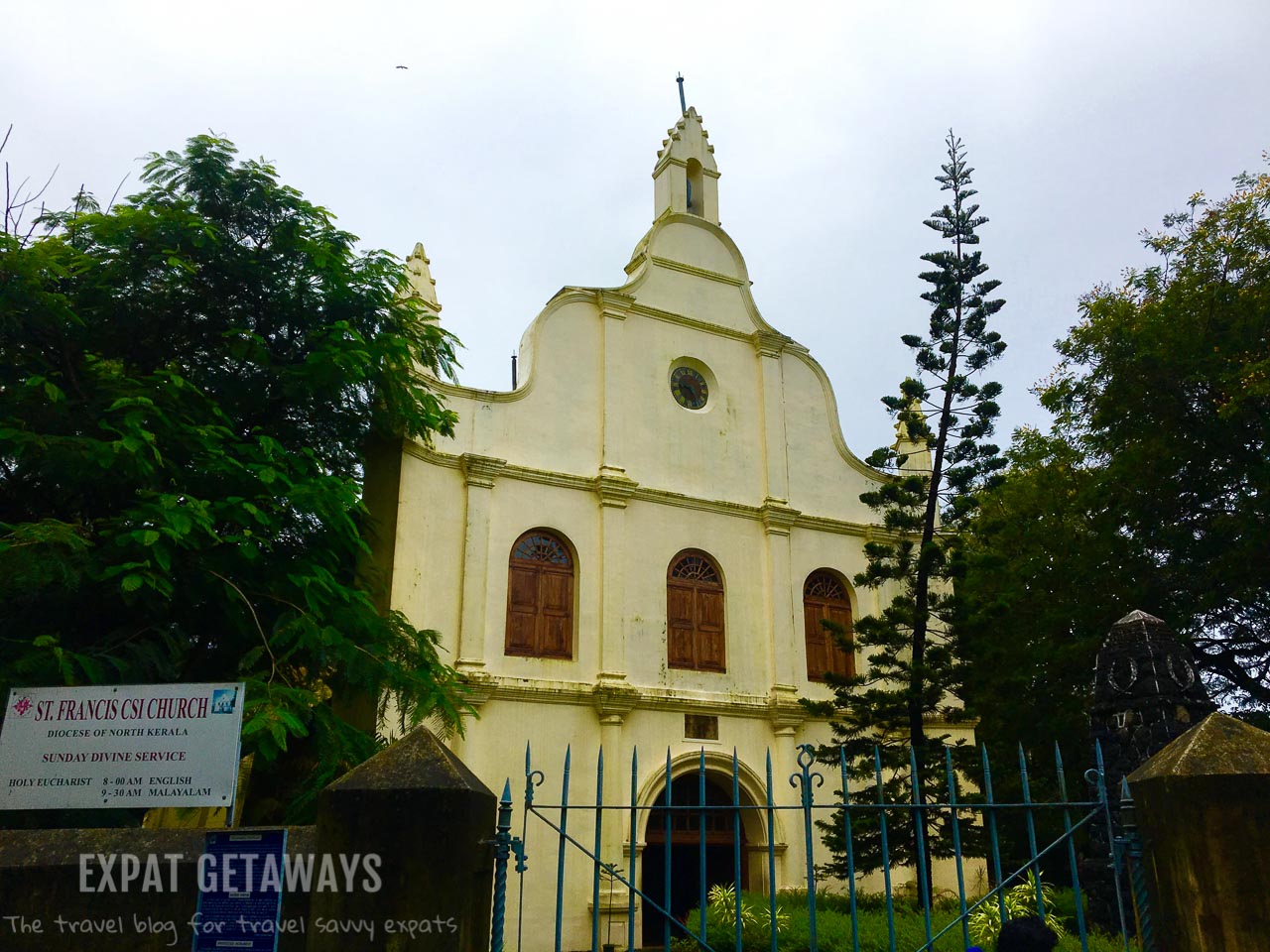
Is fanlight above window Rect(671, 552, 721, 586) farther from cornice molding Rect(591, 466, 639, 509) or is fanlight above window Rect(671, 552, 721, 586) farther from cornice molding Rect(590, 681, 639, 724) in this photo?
cornice molding Rect(590, 681, 639, 724)

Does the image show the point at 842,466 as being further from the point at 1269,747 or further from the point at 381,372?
the point at 1269,747

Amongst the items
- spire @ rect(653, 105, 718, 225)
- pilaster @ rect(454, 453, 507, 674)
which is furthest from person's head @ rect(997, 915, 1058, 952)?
spire @ rect(653, 105, 718, 225)

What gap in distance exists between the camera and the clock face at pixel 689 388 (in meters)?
15.8

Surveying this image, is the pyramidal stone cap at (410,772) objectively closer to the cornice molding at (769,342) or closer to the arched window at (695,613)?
the arched window at (695,613)

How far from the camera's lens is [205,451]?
877 centimetres

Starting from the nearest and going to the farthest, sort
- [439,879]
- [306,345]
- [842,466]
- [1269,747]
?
[439,879]
[1269,747]
[306,345]
[842,466]

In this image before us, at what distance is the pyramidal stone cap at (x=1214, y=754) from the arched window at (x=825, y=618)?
1045cm

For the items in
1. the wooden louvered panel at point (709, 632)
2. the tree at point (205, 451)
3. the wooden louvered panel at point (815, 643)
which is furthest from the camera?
the wooden louvered panel at point (815, 643)

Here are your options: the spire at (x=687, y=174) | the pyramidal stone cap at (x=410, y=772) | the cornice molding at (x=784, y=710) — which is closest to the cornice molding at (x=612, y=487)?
the cornice molding at (x=784, y=710)

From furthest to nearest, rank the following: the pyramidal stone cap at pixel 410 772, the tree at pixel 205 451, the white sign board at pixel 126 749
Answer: the tree at pixel 205 451 → the white sign board at pixel 126 749 → the pyramidal stone cap at pixel 410 772

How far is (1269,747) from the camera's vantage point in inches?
167

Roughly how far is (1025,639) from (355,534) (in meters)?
13.0

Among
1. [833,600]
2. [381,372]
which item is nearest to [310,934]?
[381,372]

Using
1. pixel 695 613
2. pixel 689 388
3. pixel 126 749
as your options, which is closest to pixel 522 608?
pixel 695 613
